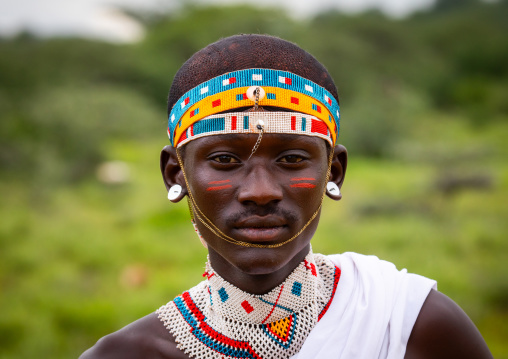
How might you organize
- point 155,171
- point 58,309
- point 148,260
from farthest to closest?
point 155,171 → point 148,260 → point 58,309

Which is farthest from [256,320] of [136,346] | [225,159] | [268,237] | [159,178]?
[159,178]

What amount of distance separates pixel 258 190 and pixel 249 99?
342 mm

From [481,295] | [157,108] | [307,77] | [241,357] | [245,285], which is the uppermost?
[157,108]

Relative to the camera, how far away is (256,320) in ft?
7.20

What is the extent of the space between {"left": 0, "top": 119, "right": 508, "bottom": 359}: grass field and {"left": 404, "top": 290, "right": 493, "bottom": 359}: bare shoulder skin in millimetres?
4425

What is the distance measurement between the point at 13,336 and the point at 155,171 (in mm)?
7990

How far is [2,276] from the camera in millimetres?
8211

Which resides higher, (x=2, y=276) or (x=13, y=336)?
(x=2, y=276)

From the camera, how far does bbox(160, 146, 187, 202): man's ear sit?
230cm

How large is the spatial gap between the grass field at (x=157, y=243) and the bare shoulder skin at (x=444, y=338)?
4.42 metres

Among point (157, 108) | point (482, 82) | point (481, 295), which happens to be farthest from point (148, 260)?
point (482, 82)

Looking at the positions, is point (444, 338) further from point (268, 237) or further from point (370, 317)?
point (268, 237)

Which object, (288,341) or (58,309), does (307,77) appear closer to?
(288,341)

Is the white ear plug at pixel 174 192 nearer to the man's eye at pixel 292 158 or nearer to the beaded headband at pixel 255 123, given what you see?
the beaded headband at pixel 255 123
